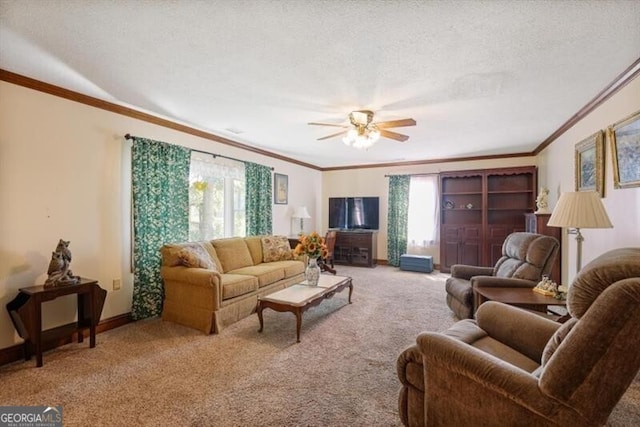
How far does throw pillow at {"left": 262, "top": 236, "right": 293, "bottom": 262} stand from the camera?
15.5ft

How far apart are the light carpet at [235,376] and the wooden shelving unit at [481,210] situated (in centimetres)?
300

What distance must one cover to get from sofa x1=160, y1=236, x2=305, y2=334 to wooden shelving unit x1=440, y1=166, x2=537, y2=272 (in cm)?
386

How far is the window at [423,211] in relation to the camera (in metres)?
6.59

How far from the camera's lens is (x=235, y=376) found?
2314 mm

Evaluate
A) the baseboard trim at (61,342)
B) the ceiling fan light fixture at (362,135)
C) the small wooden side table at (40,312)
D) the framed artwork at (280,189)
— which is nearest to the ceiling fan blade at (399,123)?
the ceiling fan light fixture at (362,135)

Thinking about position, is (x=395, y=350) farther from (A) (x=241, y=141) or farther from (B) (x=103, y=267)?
(A) (x=241, y=141)

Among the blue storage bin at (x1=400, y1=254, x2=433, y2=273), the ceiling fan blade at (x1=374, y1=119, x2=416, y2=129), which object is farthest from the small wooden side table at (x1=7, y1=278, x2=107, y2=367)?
the blue storage bin at (x1=400, y1=254, x2=433, y2=273)

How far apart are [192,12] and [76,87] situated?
6.25 ft

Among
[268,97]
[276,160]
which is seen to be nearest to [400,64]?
[268,97]

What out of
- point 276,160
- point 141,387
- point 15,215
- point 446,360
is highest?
point 276,160

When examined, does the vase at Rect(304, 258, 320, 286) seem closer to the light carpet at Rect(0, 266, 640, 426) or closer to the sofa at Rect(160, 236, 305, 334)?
the light carpet at Rect(0, 266, 640, 426)

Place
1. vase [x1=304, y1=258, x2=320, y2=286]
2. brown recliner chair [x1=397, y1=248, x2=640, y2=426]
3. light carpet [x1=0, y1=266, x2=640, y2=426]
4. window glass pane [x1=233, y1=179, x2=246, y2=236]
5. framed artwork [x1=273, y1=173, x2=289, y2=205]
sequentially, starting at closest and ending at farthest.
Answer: brown recliner chair [x1=397, y1=248, x2=640, y2=426] → light carpet [x1=0, y1=266, x2=640, y2=426] → vase [x1=304, y1=258, x2=320, y2=286] → window glass pane [x1=233, y1=179, x2=246, y2=236] → framed artwork [x1=273, y1=173, x2=289, y2=205]

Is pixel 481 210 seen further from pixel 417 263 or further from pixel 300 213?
pixel 300 213

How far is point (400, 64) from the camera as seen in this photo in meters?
2.36
